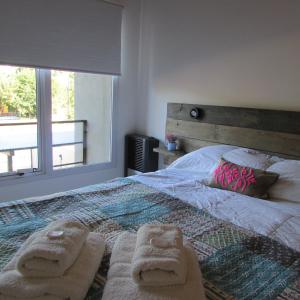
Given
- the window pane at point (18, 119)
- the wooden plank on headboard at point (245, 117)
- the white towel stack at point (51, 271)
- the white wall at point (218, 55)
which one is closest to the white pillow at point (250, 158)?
the wooden plank on headboard at point (245, 117)

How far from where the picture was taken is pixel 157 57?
343 centimetres

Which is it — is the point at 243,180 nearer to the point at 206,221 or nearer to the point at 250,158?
the point at 250,158

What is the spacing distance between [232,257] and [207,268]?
0.16 metres

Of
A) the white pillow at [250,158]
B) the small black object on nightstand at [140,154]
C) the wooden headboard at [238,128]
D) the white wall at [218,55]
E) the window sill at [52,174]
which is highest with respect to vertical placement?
the white wall at [218,55]

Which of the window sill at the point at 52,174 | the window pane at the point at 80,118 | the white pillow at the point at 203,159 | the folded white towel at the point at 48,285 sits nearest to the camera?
the folded white towel at the point at 48,285

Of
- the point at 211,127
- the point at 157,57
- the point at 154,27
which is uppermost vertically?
the point at 154,27

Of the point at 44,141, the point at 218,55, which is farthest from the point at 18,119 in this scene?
the point at 218,55

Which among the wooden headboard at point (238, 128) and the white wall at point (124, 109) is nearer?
the wooden headboard at point (238, 128)

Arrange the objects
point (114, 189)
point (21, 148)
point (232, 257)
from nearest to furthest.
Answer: point (232, 257) → point (114, 189) → point (21, 148)

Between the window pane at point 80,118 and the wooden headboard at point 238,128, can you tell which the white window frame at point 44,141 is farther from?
the wooden headboard at point 238,128

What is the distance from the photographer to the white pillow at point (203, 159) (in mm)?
2554

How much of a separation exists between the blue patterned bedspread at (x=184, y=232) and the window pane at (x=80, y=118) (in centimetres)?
137

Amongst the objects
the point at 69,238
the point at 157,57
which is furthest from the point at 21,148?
the point at 69,238

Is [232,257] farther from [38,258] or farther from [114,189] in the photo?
[114,189]
